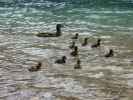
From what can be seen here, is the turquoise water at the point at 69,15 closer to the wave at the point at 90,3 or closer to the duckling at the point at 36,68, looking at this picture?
the wave at the point at 90,3

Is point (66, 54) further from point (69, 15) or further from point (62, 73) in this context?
point (69, 15)

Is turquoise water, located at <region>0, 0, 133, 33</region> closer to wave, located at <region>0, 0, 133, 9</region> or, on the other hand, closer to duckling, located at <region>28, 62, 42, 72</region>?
wave, located at <region>0, 0, 133, 9</region>

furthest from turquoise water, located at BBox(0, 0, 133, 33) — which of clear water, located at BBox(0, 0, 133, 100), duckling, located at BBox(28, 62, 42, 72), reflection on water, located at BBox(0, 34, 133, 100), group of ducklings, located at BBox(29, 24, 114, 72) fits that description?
duckling, located at BBox(28, 62, 42, 72)

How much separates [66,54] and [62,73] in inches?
140

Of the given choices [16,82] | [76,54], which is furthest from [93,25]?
[16,82]

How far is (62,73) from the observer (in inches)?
801

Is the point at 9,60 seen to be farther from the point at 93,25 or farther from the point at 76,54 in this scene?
the point at 93,25

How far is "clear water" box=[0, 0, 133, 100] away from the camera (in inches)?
707

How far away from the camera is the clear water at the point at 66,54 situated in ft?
59.0

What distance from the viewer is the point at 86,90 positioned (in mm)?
18078

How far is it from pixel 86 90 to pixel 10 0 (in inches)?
1387

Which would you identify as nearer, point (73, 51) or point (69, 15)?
point (73, 51)

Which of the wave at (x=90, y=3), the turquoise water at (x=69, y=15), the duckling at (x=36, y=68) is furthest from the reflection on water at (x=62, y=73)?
the wave at (x=90, y=3)

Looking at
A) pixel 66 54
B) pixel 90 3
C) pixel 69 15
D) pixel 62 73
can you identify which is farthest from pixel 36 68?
pixel 90 3
